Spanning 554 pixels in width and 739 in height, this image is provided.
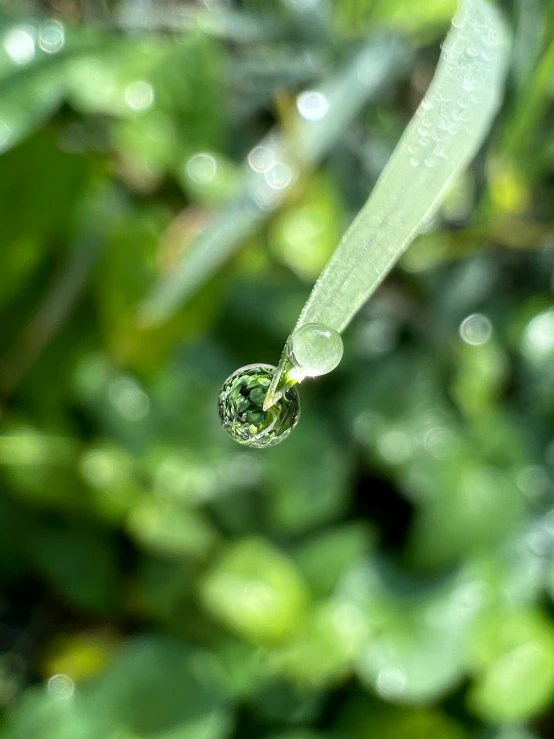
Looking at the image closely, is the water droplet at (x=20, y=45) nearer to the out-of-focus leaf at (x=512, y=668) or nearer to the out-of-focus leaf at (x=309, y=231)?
the out-of-focus leaf at (x=309, y=231)

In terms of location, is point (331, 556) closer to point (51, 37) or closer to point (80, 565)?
point (80, 565)

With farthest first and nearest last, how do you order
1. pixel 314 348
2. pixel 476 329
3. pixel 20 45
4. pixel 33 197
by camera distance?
1. pixel 476 329
2. pixel 33 197
3. pixel 20 45
4. pixel 314 348

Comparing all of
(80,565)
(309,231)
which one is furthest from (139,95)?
(80,565)

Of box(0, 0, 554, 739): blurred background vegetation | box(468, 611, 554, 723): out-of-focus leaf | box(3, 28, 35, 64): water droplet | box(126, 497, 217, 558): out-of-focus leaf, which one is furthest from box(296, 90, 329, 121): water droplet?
box(468, 611, 554, 723): out-of-focus leaf

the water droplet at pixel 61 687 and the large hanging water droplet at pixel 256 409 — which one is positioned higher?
the large hanging water droplet at pixel 256 409

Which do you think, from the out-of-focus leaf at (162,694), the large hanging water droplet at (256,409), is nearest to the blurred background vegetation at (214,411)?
the out-of-focus leaf at (162,694)

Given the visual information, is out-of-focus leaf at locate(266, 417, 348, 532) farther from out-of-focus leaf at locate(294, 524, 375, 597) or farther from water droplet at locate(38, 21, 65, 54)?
water droplet at locate(38, 21, 65, 54)

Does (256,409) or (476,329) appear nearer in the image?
(256,409)
